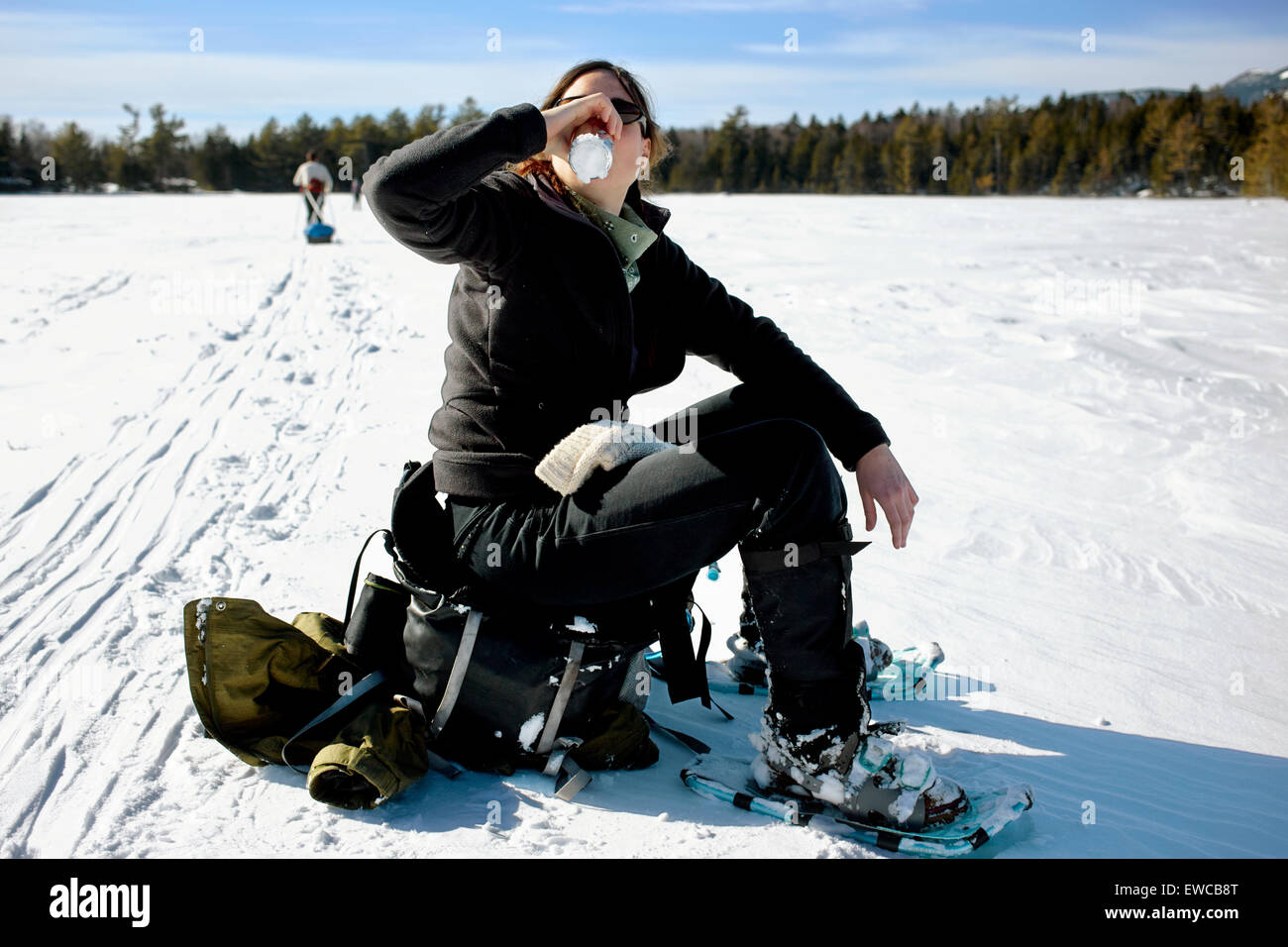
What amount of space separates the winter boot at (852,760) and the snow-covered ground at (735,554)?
4.0 inches

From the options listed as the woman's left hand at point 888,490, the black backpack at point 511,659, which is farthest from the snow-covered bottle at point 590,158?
the woman's left hand at point 888,490

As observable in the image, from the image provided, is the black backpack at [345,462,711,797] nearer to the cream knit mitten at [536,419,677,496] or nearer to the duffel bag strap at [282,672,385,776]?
the duffel bag strap at [282,672,385,776]

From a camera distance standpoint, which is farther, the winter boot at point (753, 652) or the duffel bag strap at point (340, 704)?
the winter boot at point (753, 652)

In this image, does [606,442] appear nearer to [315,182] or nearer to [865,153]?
[315,182]

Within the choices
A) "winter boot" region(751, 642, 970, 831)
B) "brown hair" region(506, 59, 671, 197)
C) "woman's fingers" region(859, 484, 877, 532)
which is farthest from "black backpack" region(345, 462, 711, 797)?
"brown hair" region(506, 59, 671, 197)

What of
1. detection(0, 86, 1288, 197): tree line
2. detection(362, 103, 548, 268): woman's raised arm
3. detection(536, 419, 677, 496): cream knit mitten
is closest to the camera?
detection(362, 103, 548, 268): woman's raised arm

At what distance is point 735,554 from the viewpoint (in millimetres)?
3590

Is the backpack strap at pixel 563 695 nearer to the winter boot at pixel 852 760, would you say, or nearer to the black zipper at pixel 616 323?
the winter boot at pixel 852 760

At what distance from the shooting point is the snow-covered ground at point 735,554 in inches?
77.2

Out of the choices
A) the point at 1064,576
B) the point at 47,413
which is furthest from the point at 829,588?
the point at 47,413

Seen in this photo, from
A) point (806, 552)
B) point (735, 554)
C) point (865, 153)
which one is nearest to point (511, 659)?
point (806, 552)

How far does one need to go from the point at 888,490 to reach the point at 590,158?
0.98 m

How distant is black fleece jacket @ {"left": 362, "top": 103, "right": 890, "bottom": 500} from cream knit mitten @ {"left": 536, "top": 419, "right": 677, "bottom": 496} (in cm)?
11

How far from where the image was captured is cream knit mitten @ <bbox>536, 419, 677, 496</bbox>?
6.23ft
